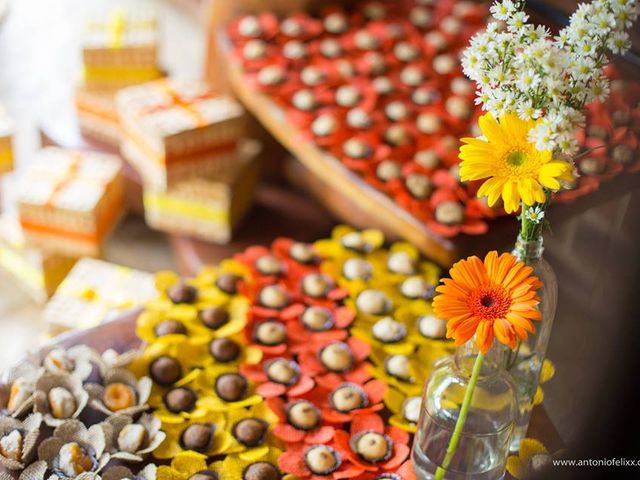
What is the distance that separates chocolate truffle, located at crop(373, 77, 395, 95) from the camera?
7.39 ft

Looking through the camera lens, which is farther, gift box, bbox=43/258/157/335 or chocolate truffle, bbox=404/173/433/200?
gift box, bbox=43/258/157/335

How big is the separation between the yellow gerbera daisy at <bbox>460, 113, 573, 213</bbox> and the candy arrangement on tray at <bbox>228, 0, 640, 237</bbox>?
651 millimetres

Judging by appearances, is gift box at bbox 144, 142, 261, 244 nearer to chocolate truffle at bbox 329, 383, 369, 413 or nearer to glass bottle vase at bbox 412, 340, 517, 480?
chocolate truffle at bbox 329, 383, 369, 413

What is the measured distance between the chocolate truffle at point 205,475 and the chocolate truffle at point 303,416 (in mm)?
164

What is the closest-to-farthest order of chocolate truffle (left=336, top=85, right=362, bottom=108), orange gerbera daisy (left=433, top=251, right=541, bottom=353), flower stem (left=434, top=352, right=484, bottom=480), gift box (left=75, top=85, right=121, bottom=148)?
orange gerbera daisy (left=433, top=251, right=541, bottom=353) < flower stem (left=434, top=352, right=484, bottom=480) < chocolate truffle (left=336, top=85, right=362, bottom=108) < gift box (left=75, top=85, right=121, bottom=148)

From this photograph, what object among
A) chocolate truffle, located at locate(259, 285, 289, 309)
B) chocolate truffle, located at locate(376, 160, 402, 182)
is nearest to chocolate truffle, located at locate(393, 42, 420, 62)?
chocolate truffle, located at locate(376, 160, 402, 182)

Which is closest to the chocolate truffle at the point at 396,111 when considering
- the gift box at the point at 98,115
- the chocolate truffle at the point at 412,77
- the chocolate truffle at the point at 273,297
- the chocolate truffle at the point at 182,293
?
the chocolate truffle at the point at 412,77

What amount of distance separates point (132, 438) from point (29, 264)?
4.33ft

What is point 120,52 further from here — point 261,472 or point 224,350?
point 261,472

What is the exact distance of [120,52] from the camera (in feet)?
9.00

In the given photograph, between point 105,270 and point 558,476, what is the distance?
149cm

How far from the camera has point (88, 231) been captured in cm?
244

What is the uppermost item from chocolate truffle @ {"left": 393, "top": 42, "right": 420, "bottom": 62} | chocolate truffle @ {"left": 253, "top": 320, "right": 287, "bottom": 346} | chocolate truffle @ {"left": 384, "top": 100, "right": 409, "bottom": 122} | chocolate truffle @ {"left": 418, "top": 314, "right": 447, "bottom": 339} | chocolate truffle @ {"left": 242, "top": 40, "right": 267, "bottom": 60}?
chocolate truffle @ {"left": 393, "top": 42, "right": 420, "bottom": 62}

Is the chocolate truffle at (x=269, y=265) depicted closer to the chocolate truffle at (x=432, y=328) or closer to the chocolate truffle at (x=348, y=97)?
the chocolate truffle at (x=432, y=328)
